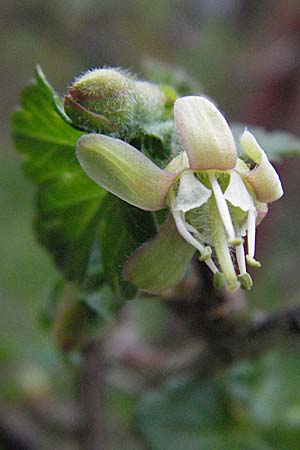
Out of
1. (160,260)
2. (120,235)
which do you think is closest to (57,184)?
(120,235)

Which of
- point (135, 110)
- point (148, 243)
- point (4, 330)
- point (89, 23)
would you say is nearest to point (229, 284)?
point (148, 243)

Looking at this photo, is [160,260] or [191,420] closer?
[160,260]

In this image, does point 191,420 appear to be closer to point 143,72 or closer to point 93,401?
point 93,401

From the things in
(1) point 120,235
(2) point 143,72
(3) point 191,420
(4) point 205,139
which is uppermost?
(4) point 205,139

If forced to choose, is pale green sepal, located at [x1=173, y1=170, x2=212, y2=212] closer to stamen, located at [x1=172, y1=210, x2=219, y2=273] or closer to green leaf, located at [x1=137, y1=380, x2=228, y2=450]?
stamen, located at [x1=172, y1=210, x2=219, y2=273]

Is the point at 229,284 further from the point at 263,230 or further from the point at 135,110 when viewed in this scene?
the point at 263,230

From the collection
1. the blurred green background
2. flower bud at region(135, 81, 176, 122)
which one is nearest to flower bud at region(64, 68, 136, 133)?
flower bud at region(135, 81, 176, 122)

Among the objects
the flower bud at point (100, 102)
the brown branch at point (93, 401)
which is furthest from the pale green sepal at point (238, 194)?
the brown branch at point (93, 401)
